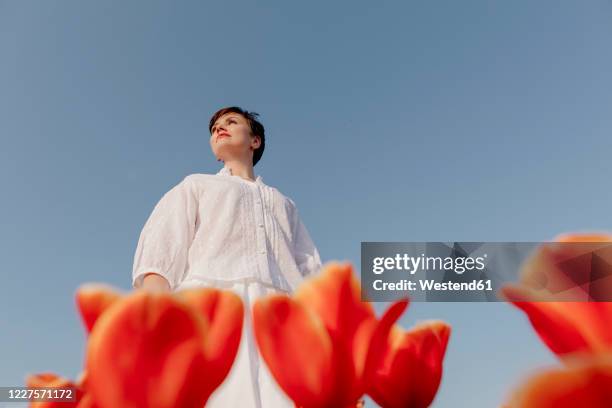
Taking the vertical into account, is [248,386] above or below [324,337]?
below

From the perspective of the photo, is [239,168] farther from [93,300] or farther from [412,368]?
[93,300]

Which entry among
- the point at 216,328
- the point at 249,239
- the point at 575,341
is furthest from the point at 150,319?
the point at 249,239

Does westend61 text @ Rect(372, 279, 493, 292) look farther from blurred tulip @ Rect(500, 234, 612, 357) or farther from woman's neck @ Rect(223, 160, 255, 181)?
woman's neck @ Rect(223, 160, 255, 181)

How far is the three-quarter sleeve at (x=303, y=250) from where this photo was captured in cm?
218

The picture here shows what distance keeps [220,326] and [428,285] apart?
0.65ft

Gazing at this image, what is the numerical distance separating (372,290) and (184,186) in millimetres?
1757

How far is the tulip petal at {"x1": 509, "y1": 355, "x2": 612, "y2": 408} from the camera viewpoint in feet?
0.51

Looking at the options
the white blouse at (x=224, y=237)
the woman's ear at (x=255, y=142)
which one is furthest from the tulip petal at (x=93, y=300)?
the woman's ear at (x=255, y=142)

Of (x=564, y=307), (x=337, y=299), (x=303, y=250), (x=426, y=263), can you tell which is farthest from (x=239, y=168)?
(x=564, y=307)

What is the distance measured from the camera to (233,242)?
2041mm

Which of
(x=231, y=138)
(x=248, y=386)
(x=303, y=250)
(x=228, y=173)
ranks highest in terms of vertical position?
(x=231, y=138)

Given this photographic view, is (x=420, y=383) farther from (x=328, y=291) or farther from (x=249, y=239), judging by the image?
(x=249, y=239)

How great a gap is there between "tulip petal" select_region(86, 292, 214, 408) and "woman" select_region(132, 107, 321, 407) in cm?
138

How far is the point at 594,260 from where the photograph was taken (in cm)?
26
